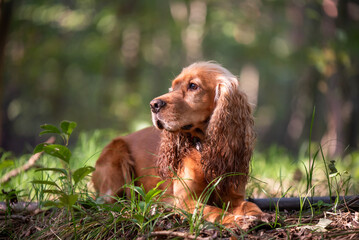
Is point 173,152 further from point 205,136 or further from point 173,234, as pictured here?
point 173,234

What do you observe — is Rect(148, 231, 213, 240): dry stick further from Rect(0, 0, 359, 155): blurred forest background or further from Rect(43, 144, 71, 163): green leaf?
Rect(0, 0, 359, 155): blurred forest background

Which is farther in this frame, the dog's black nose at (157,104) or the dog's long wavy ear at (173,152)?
the dog's long wavy ear at (173,152)

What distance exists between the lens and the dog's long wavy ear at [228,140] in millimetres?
2820

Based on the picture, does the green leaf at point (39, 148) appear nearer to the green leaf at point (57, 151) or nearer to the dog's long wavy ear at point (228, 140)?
the green leaf at point (57, 151)

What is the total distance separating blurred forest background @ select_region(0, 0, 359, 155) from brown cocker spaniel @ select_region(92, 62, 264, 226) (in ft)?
7.63

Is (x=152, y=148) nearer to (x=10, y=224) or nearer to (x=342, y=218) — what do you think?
(x=10, y=224)

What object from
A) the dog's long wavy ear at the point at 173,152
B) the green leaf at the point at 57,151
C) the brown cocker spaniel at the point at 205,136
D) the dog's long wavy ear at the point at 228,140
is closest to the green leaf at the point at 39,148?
the green leaf at the point at 57,151

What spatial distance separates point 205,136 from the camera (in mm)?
2943

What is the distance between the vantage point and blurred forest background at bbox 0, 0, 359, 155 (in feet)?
24.2

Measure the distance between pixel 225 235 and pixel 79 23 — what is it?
35.6 feet

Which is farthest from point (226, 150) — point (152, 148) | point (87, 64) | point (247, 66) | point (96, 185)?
point (247, 66)

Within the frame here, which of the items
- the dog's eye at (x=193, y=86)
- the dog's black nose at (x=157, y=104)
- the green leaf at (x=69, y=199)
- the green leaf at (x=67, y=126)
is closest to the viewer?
the green leaf at (x=69, y=199)

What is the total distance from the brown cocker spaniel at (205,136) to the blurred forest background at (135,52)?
2.32 m

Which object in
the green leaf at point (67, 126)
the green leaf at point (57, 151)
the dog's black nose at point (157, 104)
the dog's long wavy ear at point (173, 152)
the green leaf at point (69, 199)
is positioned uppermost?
the dog's black nose at point (157, 104)
